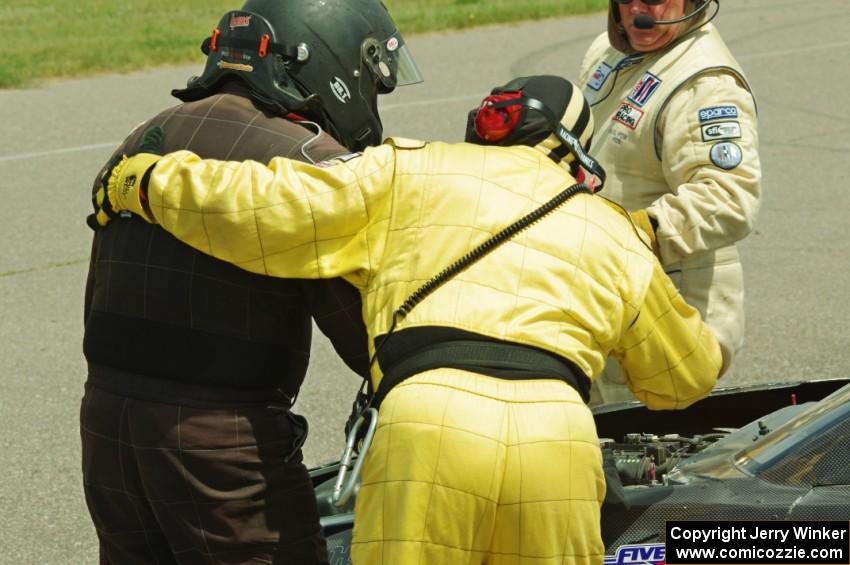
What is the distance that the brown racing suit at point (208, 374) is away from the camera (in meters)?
2.78

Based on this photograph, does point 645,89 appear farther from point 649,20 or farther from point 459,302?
point 459,302

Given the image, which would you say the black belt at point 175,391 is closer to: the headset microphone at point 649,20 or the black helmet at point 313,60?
the black helmet at point 313,60

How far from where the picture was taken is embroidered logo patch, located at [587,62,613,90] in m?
4.42

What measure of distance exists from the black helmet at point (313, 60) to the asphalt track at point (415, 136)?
87.2 inches

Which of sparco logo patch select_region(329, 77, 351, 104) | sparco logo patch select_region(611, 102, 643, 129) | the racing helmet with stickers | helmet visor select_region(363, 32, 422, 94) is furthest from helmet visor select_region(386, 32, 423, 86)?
sparco logo patch select_region(611, 102, 643, 129)

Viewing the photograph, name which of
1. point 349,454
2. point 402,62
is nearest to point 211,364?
point 349,454

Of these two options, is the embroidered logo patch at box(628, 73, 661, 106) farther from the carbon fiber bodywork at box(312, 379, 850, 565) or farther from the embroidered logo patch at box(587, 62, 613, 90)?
the carbon fiber bodywork at box(312, 379, 850, 565)

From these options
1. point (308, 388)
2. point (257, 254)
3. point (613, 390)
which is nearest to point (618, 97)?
point (613, 390)

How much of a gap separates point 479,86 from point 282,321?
9.42 meters

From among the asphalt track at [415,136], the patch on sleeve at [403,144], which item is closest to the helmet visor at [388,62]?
the patch on sleeve at [403,144]

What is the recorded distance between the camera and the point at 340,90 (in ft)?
10.3

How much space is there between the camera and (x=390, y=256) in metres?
2.70

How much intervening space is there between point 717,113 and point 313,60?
148cm

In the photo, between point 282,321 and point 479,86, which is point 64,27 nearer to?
point 479,86
